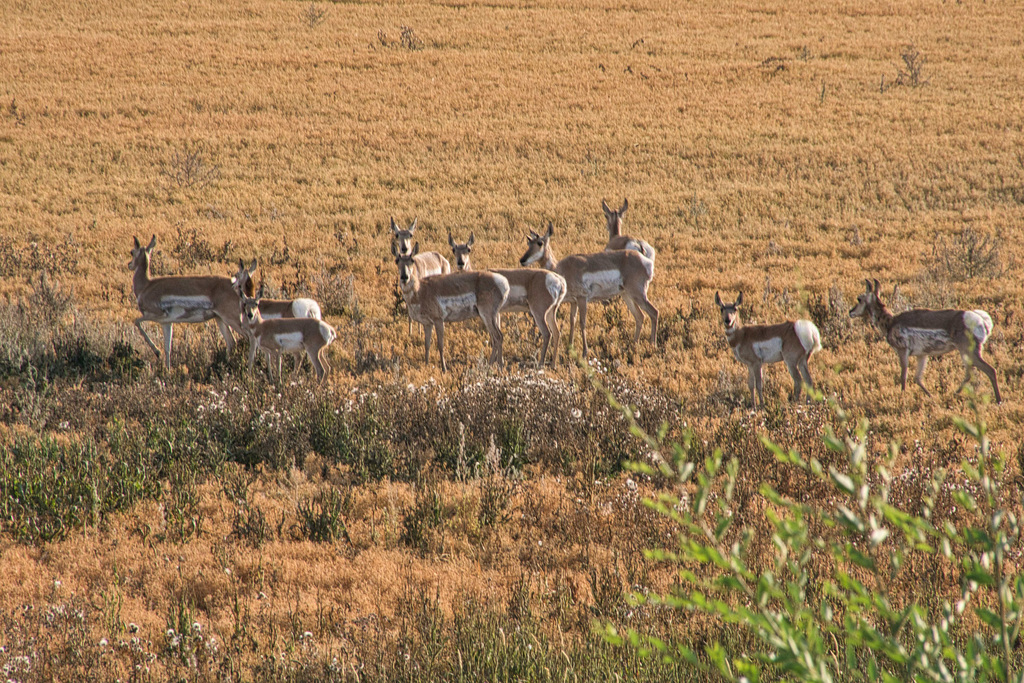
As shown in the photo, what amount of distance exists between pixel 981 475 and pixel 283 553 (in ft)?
14.6

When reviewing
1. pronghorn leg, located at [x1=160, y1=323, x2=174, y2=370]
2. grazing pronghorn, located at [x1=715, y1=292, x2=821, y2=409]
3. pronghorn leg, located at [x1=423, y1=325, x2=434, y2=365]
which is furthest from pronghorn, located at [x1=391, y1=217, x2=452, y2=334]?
grazing pronghorn, located at [x1=715, y1=292, x2=821, y2=409]

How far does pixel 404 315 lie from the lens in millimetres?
13891

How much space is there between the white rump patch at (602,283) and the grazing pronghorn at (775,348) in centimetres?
317

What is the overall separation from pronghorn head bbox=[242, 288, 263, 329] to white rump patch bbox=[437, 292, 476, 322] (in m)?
2.22

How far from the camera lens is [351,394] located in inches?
332

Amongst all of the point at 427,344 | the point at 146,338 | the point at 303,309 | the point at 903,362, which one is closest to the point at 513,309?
the point at 427,344

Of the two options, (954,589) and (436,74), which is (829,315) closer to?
(954,589)

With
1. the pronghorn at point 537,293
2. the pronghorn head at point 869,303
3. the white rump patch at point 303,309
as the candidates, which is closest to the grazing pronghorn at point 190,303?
the white rump patch at point 303,309

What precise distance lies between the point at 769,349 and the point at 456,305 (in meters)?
3.95

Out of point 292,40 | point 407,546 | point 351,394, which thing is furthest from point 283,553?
point 292,40

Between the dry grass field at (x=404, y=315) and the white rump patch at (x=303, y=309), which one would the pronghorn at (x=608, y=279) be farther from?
the white rump patch at (x=303, y=309)

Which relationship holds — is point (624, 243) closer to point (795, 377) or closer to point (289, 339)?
point (795, 377)

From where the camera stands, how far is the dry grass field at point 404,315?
495 cm

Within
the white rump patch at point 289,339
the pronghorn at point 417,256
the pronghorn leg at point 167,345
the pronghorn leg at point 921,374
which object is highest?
the pronghorn at point 417,256
